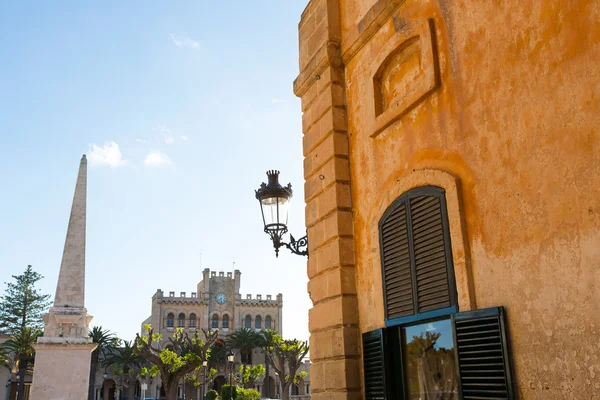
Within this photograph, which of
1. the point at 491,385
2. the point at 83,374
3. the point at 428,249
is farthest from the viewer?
the point at 83,374

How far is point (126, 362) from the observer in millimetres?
53688

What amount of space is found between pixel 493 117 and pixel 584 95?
2.67 feet

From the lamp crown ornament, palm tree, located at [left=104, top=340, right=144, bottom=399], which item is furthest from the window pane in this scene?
palm tree, located at [left=104, top=340, right=144, bottom=399]

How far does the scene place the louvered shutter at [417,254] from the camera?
473cm

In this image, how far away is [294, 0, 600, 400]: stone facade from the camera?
11.9 ft

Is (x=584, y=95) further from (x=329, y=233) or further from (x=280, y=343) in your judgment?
(x=280, y=343)

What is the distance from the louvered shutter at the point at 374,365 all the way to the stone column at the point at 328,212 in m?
0.24

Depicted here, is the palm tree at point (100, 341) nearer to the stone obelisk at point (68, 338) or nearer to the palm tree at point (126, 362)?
the palm tree at point (126, 362)

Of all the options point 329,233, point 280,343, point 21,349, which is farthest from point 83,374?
point 280,343

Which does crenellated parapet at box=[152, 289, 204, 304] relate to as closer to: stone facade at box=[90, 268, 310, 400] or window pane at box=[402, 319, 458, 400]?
stone facade at box=[90, 268, 310, 400]

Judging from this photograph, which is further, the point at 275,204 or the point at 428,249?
the point at 275,204

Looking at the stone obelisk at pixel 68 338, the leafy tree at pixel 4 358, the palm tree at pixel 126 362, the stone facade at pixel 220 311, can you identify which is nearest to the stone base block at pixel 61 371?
the stone obelisk at pixel 68 338

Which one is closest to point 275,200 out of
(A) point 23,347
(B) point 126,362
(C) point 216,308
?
(A) point 23,347

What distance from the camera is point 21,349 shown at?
42.6 m
